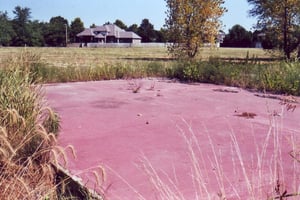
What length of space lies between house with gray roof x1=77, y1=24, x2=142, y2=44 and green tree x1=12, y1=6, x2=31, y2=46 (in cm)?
1468

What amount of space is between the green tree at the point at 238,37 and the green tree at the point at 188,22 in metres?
54.3

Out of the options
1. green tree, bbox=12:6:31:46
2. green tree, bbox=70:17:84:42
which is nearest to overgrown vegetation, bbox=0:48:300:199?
green tree, bbox=12:6:31:46

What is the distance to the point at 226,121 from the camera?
20.5 feet

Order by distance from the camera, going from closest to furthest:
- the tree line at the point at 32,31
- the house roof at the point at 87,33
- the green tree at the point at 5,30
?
the green tree at the point at 5,30 → the tree line at the point at 32,31 → the house roof at the point at 87,33

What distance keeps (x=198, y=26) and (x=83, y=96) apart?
12421 millimetres

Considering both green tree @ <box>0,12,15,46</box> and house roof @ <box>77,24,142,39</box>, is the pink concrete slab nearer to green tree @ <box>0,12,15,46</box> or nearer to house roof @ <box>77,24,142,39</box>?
green tree @ <box>0,12,15,46</box>

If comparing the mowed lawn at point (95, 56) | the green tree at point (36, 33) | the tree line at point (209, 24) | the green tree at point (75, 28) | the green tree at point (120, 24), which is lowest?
the mowed lawn at point (95, 56)

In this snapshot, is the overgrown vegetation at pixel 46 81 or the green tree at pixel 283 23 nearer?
the overgrown vegetation at pixel 46 81

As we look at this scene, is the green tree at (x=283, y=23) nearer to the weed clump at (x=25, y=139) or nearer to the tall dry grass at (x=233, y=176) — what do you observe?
the tall dry grass at (x=233, y=176)

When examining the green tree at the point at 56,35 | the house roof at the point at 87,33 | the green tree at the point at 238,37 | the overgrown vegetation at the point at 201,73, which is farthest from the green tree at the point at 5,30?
the overgrown vegetation at the point at 201,73

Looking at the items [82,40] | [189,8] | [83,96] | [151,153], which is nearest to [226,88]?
[83,96]

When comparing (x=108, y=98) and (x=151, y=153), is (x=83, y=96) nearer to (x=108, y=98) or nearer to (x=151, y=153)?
(x=108, y=98)

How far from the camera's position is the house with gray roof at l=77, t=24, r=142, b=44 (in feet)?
279

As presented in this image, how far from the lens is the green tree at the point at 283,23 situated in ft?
67.5
